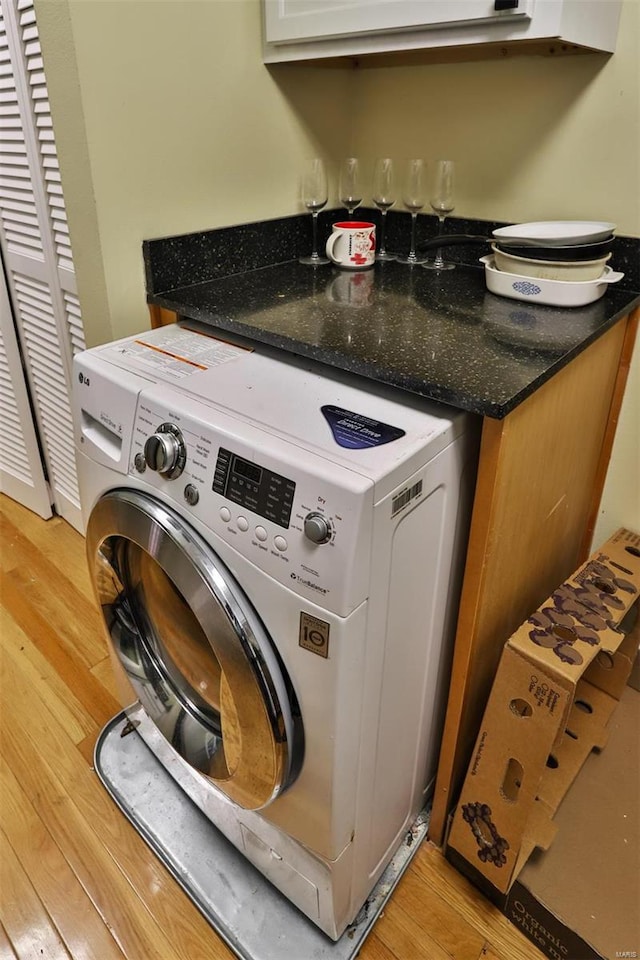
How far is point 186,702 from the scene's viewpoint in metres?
1.18

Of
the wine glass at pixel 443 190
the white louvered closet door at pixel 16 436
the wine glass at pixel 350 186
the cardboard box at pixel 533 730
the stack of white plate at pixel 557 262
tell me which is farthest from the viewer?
the white louvered closet door at pixel 16 436

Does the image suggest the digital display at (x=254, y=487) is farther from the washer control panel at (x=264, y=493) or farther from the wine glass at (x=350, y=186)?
the wine glass at (x=350, y=186)

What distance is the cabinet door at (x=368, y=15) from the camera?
3.40ft

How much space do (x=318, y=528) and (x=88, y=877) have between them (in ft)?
3.09

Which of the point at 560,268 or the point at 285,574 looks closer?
the point at 285,574

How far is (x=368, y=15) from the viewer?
117cm

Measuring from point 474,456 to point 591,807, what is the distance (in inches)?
33.7

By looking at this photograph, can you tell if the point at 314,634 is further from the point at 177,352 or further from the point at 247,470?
the point at 177,352

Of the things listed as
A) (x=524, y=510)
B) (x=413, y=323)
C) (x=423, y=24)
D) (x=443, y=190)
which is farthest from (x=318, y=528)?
(x=443, y=190)

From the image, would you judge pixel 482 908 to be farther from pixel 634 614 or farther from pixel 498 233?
pixel 498 233

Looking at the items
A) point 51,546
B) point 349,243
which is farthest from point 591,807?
point 51,546

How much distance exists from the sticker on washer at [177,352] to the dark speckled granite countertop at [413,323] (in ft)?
0.14

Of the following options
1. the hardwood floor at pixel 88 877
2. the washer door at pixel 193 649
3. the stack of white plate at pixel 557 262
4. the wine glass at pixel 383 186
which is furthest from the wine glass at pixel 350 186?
the hardwood floor at pixel 88 877

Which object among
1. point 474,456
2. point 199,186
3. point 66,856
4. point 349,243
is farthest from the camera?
point 349,243
